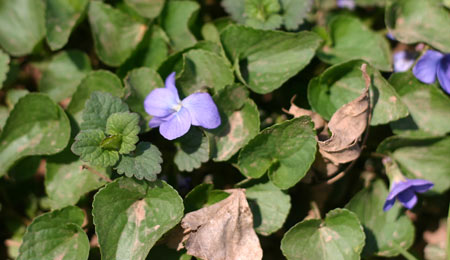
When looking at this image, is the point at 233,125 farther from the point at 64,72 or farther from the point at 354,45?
the point at 64,72

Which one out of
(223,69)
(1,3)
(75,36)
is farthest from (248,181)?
(1,3)

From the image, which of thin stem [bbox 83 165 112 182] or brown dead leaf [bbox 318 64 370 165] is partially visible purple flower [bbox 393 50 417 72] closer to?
brown dead leaf [bbox 318 64 370 165]

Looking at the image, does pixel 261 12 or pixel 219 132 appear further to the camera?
pixel 261 12

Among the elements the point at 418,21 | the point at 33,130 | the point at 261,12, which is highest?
the point at 261,12

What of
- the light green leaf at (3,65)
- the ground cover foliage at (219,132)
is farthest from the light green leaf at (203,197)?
the light green leaf at (3,65)

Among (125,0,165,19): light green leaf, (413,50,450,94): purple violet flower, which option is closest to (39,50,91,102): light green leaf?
(125,0,165,19): light green leaf

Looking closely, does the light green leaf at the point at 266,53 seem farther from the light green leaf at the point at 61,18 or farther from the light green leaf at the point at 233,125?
the light green leaf at the point at 61,18

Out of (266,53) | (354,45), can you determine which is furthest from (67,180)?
(354,45)
